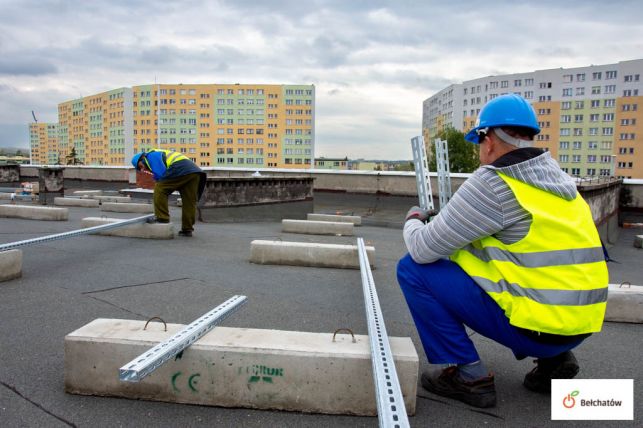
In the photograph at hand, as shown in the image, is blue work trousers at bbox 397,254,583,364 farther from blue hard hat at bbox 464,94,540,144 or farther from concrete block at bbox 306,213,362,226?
concrete block at bbox 306,213,362,226

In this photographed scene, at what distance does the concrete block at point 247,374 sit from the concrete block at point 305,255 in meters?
3.63

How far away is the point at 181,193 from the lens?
28.0 ft

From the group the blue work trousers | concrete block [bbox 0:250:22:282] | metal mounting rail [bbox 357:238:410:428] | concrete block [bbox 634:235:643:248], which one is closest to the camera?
metal mounting rail [bbox 357:238:410:428]

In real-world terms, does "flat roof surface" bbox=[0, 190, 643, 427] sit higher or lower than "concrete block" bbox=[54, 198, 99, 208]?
lower

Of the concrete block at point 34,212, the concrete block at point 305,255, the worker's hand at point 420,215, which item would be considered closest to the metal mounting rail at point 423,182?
the worker's hand at point 420,215

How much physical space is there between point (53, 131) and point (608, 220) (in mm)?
181129

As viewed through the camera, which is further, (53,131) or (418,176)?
(53,131)

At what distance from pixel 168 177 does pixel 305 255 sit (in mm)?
3331

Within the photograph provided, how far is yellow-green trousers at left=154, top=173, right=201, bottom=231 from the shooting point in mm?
8016

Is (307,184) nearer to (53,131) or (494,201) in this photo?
(494,201)

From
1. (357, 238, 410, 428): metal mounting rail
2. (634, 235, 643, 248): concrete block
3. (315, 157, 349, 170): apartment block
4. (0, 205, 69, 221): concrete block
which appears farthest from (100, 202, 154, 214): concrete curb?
(315, 157, 349, 170): apartment block

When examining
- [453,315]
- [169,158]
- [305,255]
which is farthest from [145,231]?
[453,315]

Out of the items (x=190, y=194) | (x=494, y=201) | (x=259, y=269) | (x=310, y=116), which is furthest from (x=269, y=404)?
(x=310, y=116)

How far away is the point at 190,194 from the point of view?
28.1ft
